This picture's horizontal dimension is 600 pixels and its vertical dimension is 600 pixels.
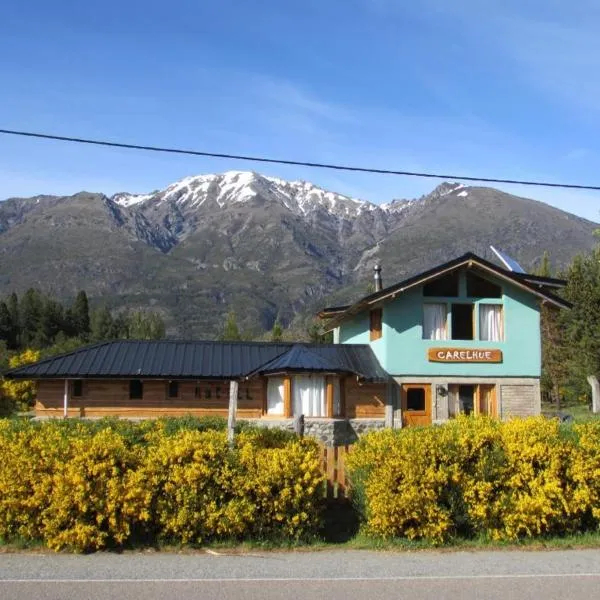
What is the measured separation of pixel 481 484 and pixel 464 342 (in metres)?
18.1

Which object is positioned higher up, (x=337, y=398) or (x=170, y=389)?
(x=170, y=389)

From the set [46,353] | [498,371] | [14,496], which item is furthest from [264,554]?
[46,353]

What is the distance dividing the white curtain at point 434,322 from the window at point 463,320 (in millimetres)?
419

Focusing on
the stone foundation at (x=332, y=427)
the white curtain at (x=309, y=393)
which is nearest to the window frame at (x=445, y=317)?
the stone foundation at (x=332, y=427)

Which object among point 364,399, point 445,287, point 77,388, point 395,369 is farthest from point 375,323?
point 77,388

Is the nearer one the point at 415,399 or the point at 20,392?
the point at 415,399

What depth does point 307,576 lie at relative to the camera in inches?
364

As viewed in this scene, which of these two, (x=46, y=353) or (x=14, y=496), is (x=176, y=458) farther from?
(x=46, y=353)

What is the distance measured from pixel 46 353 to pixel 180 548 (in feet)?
180

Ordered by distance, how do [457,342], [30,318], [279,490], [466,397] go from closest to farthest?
[279,490], [457,342], [466,397], [30,318]

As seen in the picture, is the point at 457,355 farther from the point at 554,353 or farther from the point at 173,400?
the point at 554,353

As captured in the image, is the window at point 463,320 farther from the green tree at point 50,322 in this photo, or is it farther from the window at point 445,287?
the green tree at point 50,322

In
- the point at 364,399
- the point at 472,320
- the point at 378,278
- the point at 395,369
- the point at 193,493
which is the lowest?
the point at 193,493

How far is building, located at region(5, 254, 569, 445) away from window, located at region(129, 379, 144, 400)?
0.12ft
